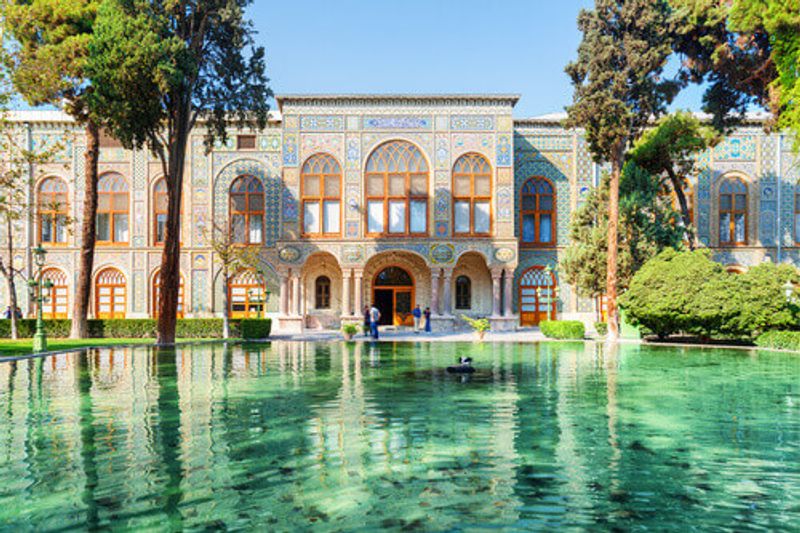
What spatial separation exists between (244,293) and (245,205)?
4347 millimetres

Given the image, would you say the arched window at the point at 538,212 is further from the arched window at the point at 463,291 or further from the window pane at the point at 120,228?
the window pane at the point at 120,228

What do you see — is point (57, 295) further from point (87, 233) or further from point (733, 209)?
point (733, 209)

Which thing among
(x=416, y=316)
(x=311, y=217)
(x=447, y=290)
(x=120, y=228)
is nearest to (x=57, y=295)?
(x=120, y=228)

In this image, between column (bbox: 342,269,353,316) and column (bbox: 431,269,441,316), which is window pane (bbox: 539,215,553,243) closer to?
column (bbox: 431,269,441,316)

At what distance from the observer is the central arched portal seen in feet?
95.4

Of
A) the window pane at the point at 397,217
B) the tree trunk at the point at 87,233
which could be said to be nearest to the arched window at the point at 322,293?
the window pane at the point at 397,217

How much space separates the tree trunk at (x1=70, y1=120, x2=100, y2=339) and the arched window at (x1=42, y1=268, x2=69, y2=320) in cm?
845

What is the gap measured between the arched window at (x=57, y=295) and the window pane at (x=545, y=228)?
23.4m

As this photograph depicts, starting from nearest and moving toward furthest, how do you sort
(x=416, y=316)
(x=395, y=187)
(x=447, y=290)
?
(x=416, y=316) < (x=447, y=290) < (x=395, y=187)

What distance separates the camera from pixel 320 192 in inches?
1068

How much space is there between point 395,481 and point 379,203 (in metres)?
22.9

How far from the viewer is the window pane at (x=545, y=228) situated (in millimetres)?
28672

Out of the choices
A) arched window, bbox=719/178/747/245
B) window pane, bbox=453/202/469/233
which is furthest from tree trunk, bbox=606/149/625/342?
arched window, bbox=719/178/747/245

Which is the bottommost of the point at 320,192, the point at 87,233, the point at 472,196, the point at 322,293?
the point at 322,293
